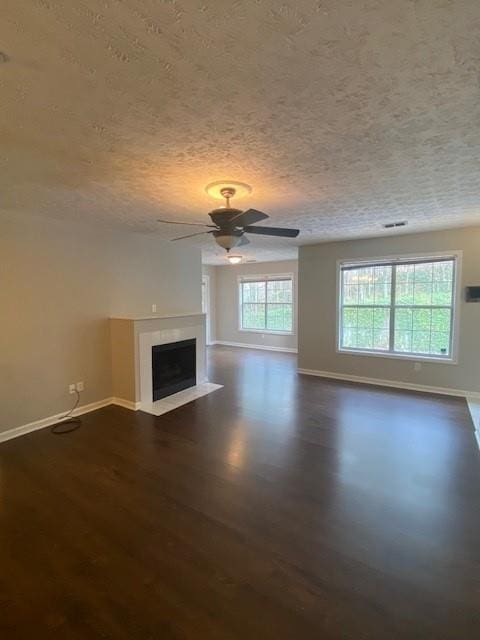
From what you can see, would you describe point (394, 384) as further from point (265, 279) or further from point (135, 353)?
point (265, 279)

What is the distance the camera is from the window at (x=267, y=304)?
8578 millimetres

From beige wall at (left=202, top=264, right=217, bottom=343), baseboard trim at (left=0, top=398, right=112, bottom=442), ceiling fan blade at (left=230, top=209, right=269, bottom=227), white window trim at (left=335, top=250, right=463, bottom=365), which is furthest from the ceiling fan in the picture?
beige wall at (left=202, top=264, right=217, bottom=343)

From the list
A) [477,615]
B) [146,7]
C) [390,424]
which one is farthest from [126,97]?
[390,424]

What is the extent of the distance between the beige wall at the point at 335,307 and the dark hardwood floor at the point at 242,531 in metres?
1.33

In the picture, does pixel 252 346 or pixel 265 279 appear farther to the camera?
pixel 252 346

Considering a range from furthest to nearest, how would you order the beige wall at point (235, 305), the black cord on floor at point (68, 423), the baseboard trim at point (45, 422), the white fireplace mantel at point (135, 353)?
1. the beige wall at point (235, 305)
2. the white fireplace mantel at point (135, 353)
3. the black cord on floor at point (68, 423)
4. the baseboard trim at point (45, 422)

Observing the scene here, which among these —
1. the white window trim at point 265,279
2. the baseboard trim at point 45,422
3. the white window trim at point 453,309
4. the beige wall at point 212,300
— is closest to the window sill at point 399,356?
the white window trim at point 453,309

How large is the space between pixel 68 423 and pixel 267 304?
614cm

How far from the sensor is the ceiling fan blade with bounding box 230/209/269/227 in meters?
2.42

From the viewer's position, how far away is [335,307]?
19.2ft

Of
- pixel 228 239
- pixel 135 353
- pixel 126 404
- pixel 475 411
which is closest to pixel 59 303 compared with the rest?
pixel 135 353

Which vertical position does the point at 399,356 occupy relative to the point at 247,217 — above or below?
below

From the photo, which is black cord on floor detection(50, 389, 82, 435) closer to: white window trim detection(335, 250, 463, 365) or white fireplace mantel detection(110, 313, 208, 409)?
white fireplace mantel detection(110, 313, 208, 409)

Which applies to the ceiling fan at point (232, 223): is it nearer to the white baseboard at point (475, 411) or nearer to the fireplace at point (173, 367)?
the fireplace at point (173, 367)
